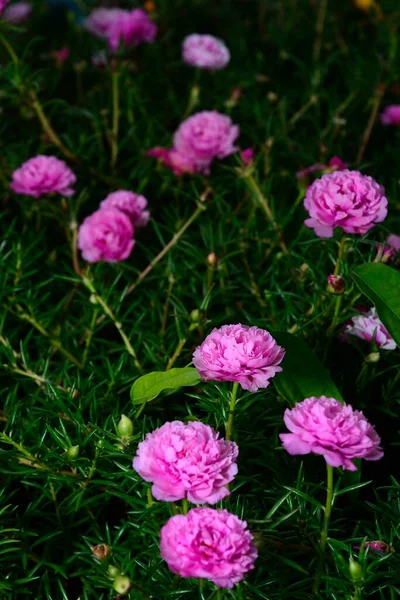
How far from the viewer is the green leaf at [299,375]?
82 centimetres

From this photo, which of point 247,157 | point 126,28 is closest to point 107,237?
point 247,157

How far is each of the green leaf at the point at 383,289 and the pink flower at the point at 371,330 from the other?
0.07m

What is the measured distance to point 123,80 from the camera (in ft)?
4.89

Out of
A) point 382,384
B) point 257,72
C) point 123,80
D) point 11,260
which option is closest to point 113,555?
point 382,384

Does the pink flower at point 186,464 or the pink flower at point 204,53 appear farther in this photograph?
the pink flower at point 204,53

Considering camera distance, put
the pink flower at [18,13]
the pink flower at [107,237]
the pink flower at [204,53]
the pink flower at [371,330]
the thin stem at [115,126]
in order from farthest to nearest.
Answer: the pink flower at [18,13] < the pink flower at [204,53] < the thin stem at [115,126] < the pink flower at [107,237] < the pink flower at [371,330]

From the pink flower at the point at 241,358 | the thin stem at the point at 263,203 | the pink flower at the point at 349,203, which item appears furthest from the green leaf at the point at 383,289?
the thin stem at the point at 263,203

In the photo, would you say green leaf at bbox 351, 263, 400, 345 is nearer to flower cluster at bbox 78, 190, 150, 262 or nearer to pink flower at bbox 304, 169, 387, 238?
pink flower at bbox 304, 169, 387, 238

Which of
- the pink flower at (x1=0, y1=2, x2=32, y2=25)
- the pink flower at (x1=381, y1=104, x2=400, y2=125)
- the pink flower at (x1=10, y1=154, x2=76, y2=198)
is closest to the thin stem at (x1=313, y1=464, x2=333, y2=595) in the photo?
the pink flower at (x1=10, y1=154, x2=76, y2=198)

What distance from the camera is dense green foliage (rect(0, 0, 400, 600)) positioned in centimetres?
78

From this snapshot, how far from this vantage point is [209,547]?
1.98 feet

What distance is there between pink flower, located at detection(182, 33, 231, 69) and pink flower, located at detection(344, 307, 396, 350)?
0.71 metres

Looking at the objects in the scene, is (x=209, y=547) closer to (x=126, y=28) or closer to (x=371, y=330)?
(x=371, y=330)

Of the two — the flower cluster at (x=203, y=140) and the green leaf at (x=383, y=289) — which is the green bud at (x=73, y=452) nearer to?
the green leaf at (x=383, y=289)
